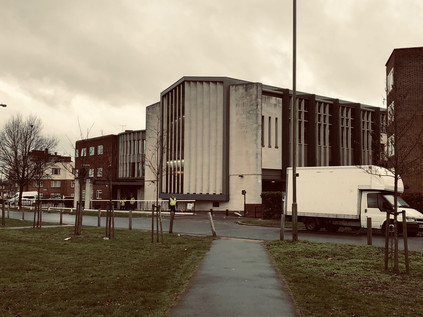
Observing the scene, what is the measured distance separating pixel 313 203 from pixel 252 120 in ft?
77.6

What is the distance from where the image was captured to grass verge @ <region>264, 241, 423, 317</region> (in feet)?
21.4

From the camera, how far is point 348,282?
8547 mm

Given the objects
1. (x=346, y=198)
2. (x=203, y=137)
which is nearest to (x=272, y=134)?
(x=203, y=137)

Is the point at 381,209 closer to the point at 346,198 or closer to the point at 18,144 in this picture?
the point at 346,198

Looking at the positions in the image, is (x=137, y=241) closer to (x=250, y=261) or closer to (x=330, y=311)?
(x=250, y=261)

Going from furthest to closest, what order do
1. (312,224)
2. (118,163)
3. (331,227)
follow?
(118,163)
(312,224)
(331,227)

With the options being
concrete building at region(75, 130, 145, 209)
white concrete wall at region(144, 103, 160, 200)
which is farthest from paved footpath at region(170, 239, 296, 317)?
concrete building at region(75, 130, 145, 209)

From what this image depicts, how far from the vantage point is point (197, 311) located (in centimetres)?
618

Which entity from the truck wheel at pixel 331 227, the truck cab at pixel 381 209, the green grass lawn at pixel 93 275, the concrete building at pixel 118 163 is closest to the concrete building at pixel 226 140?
the concrete building at pixel 118 163

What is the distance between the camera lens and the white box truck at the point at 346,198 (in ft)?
65.7

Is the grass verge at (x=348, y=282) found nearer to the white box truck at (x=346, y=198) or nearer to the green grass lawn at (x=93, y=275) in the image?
the green grass lawn at (x=93, y=275)

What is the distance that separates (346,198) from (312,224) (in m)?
2.71

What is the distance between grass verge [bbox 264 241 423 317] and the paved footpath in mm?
349

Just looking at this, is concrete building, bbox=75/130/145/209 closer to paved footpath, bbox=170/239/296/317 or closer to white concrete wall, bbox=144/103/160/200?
white concrete wall, bbox=144/103/160/200
